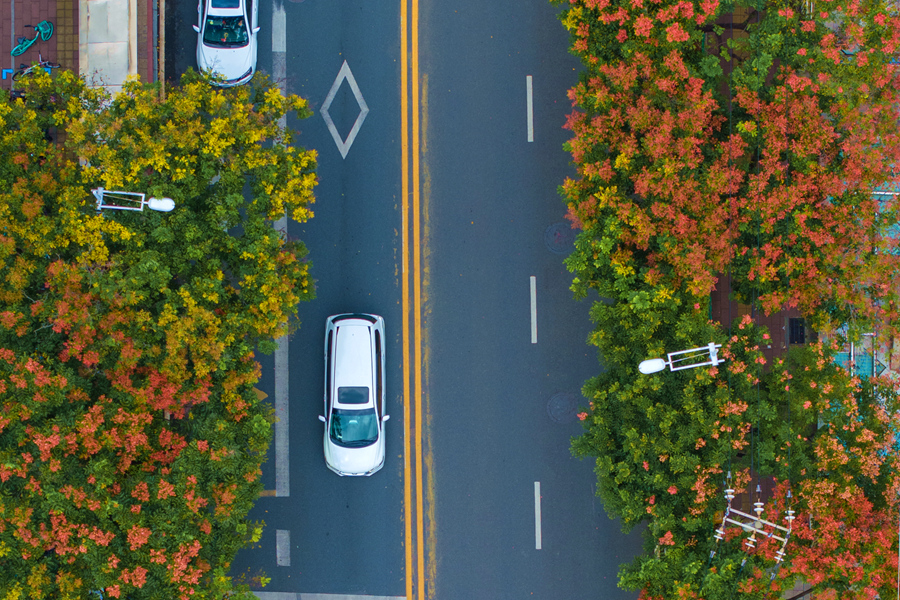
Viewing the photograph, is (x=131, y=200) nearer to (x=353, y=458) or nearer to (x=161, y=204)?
(x=161, y=204)

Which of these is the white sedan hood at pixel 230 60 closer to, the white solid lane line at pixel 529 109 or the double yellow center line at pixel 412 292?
the double yellow center line at pixel 412 292

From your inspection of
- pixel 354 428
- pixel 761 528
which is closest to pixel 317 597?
pixel 354 428

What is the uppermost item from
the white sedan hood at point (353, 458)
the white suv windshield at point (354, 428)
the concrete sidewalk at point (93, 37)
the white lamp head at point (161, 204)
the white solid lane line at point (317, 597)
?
the concrete sidewalk at point (93, 37)

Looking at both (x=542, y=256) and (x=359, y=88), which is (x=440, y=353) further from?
(x=359, y=88)

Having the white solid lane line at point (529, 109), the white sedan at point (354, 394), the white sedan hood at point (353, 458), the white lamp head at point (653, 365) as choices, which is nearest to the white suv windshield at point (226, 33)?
the white solid lane line at point (529, 109)

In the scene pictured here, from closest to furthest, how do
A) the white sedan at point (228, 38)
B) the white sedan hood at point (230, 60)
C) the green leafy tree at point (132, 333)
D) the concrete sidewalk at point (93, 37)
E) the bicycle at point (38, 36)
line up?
1. the green leafy tree at point (132, 333)
2. the concrete sidewalk at point (93, 37)
3. the bicycle at point (38, 36)
4. the white sedan at point (228, 38)
5. the white sedan hood at point (230, 60)

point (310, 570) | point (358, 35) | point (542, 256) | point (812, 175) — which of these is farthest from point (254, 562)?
point (812, 175)

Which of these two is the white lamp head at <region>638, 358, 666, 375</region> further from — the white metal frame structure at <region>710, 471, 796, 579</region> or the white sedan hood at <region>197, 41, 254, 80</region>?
the white sedan hood at <region>197, 41, 254, 80</region>

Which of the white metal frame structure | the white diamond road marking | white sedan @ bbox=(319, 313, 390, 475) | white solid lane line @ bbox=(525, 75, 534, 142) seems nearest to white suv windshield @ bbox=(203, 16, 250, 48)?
the white diamond road marking
